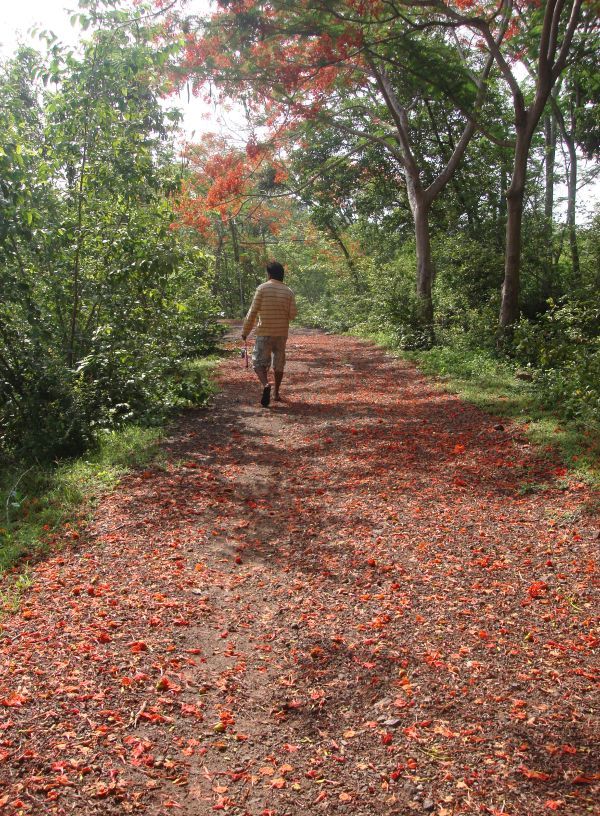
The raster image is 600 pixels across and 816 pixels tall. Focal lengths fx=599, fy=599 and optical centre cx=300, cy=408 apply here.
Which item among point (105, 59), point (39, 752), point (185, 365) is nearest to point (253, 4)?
point (105, 59)

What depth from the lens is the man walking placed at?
8.45m

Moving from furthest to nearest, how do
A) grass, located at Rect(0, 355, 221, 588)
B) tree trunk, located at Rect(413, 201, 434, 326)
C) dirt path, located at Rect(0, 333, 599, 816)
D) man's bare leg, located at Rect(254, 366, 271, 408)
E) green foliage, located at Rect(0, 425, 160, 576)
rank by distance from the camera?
tree trunk, located at Rect(413, 201, 434, 326) → man's bare leg, located at Rect(254, 366, 271, 408) → green foliage, located at Rect(0, 425, 160, 576) → grass, located at Rect(0, 355, 221, 588) → dirt path, located at Rect(0, 333, 599, 816)

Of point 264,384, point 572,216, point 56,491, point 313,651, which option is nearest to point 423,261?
point 572,216

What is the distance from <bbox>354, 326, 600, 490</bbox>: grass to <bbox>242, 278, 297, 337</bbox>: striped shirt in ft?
9.60

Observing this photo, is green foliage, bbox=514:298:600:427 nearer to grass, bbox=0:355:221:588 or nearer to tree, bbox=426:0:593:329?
tree, bbox=426:0:593:329

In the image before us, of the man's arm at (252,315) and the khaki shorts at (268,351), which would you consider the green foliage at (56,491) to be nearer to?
the khaki shorts at (268,351)

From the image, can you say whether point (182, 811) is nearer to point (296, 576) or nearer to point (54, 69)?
point (296, 576)

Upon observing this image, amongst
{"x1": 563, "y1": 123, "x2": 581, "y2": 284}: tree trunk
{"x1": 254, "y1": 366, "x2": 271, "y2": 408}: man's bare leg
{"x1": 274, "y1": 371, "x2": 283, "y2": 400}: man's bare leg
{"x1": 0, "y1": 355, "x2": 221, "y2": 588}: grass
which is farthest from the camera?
{"x1": 563, "y1": 123, "x2": 581, "y2": 284}: tree trunk

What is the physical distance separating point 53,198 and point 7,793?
5.60m

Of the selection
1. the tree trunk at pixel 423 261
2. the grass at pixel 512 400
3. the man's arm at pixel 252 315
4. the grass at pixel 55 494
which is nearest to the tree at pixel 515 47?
the grass at pixel 512 400

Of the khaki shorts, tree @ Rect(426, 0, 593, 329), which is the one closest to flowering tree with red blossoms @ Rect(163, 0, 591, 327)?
tree @ Rect(426, 0, 593, 329)

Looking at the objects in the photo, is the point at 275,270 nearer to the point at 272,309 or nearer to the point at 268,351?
the point at 272,309

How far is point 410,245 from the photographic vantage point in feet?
67.2

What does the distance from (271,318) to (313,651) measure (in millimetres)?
5955
